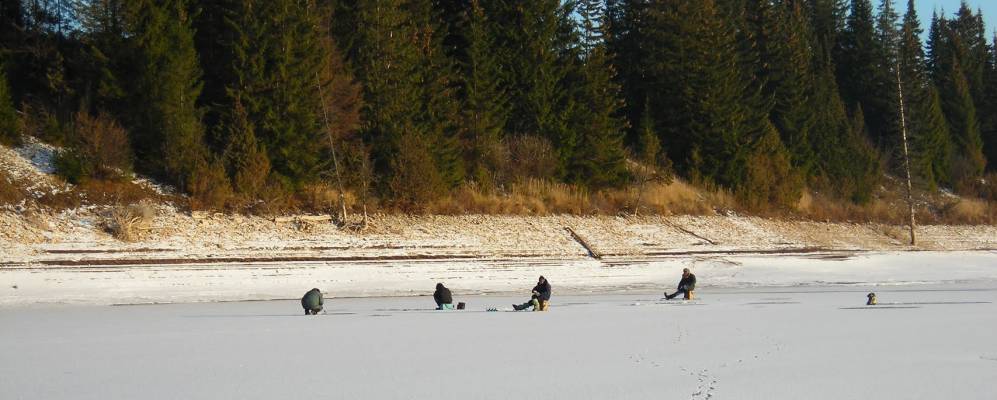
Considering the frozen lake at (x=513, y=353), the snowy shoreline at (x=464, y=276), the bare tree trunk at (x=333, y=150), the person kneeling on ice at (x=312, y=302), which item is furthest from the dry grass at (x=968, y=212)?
the person kneeling on ice at (x=312, y=302)

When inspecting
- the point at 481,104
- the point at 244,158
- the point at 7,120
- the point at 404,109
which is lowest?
the point at 244,158

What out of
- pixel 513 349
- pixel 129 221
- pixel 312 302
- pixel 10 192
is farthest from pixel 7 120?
pixel 513 349

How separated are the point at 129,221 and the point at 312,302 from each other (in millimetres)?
12599

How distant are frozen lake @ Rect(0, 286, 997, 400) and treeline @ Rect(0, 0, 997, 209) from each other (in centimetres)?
1567

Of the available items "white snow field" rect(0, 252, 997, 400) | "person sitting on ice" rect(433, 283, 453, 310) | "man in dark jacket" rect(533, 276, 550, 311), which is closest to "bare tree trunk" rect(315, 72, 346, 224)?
"white snow field" rect(0, 252, 997, 400)

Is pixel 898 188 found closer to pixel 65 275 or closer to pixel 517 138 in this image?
pixel 517 138

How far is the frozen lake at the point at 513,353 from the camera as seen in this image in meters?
8.12

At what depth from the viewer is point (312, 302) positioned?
16328 millimetres

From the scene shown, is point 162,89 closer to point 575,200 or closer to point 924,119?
point 575,200

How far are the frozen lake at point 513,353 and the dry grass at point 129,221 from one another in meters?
9.31

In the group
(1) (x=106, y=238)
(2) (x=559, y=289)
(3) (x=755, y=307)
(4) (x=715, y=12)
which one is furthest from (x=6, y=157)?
(4) (x=715, y=12)

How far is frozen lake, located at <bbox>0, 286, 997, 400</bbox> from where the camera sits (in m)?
8.12

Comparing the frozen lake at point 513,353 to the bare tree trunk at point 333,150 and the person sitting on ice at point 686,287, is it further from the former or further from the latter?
the bare tree trunk at point 333,150

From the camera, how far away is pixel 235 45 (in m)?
31.9
